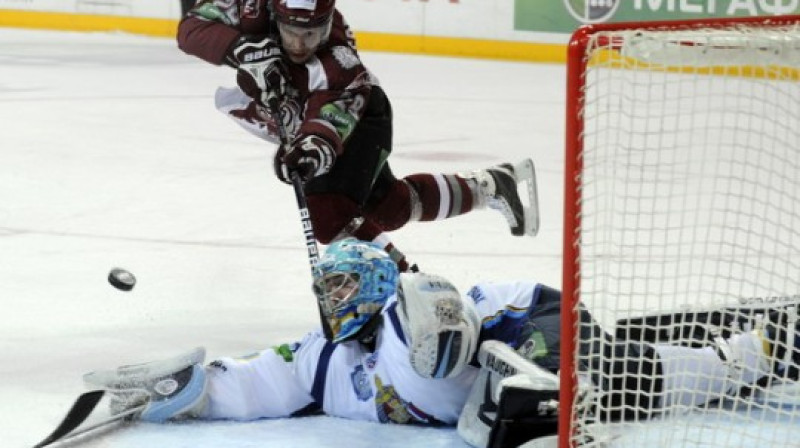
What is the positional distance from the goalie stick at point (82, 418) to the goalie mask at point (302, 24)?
0.90 meters

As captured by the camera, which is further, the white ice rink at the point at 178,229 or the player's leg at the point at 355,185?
the player's leg at the point at 355,185

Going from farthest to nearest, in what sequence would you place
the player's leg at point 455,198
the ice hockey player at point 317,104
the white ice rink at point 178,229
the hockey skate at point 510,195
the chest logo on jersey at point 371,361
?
the hockey skate at point 510,195 < the player's leg at point 455,198 < the ice hockey player at point 317,104 < the white ice rink at point 178,229 < the chest logo on jersey at point 371,361

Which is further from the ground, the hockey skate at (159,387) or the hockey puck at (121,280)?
the hockey skate at (159,387)

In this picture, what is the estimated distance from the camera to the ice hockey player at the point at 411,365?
2.23 metres

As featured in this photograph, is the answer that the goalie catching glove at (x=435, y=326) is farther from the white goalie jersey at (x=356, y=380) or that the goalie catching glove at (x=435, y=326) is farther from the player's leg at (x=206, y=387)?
the player's leg at (x=206, y=387)

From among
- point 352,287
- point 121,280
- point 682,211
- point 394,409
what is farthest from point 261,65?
point 682,211

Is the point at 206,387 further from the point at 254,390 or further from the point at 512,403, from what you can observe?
the point at 512,403

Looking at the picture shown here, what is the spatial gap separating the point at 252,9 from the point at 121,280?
0.63 meters

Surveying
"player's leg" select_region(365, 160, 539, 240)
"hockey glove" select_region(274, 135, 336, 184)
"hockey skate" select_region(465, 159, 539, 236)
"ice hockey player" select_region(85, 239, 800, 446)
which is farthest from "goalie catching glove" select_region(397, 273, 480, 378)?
"hockey skate" select_region(465, 159, 539, 236)

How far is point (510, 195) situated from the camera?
363cm

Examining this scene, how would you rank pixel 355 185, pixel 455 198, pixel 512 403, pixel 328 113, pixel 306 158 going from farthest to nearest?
pixel 455 198 → pixel 355 185 → pixel 328 113 → pixel 306 158 → pixel 512 403

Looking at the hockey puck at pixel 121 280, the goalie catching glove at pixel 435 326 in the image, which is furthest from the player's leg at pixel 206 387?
the hockey puck at pixel 121 280

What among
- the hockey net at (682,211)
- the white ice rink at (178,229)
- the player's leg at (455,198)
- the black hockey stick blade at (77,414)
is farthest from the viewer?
the player's leg at (455,198)

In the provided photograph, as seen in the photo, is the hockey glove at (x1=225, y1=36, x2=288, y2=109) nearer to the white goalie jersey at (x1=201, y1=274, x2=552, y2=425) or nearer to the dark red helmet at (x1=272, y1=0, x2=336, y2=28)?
the dark red helmet at (x1=272, y1=0, x2=336, y2=28)
